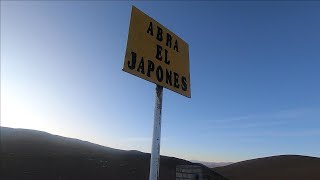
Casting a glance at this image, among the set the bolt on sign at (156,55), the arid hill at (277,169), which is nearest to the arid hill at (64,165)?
the arid hill at (277,169)

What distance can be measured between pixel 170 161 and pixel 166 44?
35158 millimetres

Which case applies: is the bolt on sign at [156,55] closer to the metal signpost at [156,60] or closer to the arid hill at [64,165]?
the metal signpost at [156,60]

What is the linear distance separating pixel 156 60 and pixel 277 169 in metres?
49.5

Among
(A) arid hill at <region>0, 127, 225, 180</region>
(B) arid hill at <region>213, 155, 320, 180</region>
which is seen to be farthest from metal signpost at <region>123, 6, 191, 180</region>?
(B) arid hill at <region>213, 155, 320, 180</region>

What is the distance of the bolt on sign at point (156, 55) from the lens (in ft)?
15.6

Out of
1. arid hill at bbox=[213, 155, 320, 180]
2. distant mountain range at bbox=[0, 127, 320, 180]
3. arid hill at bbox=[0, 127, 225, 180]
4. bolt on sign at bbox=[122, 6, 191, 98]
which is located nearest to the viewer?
bolt on sign at bbox=[122, 6, 191, 98]

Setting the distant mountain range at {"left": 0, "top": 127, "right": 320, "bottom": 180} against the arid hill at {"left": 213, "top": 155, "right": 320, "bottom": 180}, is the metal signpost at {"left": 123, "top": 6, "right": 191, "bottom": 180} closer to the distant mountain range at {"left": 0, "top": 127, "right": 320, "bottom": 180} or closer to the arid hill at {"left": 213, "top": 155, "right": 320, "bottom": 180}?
the distant mountain range at {"left": 0, "top": 127, "right": 320, "bottom": 180}

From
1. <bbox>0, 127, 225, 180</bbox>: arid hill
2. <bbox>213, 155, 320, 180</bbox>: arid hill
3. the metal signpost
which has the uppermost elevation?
<bbox>213, 155, 320, 180</bbox>: arid hill

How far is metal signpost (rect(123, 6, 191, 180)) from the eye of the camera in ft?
15.7

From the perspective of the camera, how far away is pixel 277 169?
166 ft

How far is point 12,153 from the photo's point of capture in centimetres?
3284

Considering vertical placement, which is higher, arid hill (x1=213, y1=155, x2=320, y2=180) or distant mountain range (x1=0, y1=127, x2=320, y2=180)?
arid hill (x1=213, y1=155, x2=320, y2=180)

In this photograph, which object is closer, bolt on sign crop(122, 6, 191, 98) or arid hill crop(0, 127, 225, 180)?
bolt on sign crop(122, 6, 191, 98)

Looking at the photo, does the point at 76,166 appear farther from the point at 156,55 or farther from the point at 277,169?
the point at 277,169
